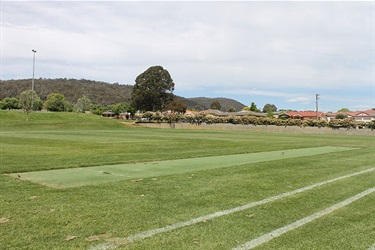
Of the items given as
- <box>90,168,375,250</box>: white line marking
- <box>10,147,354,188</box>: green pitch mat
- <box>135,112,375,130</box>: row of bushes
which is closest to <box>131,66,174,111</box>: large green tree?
<box>135,112,375,130</box>: row of bushes

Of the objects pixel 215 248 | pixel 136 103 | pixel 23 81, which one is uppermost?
pixel 23 81

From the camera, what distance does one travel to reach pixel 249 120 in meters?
63.7

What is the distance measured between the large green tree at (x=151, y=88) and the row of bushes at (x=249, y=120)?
19.6 m

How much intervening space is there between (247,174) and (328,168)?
11.9 ft

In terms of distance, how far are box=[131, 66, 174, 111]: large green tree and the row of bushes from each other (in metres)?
19.6

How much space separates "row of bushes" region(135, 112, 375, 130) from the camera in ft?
183

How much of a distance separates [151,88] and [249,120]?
3900 centimetres

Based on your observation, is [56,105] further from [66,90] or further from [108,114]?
[66,90]

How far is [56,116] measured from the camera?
71.0 m

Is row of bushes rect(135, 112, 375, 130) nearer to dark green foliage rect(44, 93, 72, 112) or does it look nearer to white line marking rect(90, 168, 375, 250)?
white line marking rect(90, 168, 375, 250)

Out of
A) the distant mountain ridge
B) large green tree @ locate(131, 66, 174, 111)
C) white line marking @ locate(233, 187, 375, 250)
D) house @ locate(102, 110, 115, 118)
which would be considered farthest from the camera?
the distant mountain ridge

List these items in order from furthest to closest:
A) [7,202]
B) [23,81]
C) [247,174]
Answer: [23,81] → [247,174] → [7,202]

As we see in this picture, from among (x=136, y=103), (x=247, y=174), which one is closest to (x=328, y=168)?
(x=247, y=174)

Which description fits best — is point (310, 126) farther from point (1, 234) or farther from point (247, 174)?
point (1, 234)
